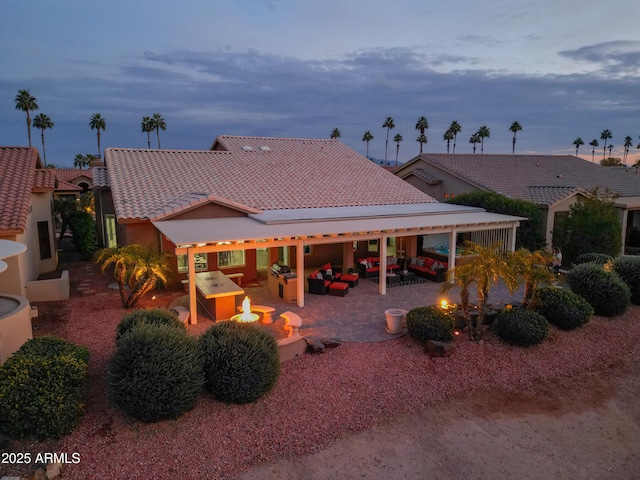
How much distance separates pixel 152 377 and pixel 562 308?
1168 cm

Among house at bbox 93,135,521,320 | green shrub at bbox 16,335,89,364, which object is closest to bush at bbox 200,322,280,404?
green shrub at bbox 16,335,89,364

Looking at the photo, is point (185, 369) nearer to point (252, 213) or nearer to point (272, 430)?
point (272, 430)

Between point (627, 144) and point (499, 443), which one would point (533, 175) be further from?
point (627, 144)

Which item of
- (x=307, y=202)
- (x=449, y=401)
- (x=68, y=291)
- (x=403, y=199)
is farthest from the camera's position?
(x=403, y=199)

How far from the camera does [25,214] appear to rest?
14.2m

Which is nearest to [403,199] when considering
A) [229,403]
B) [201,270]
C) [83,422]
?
[201,270]

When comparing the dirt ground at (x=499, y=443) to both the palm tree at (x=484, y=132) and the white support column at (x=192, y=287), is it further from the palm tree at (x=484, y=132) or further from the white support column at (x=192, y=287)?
the palm tree at (x=484, y=132)

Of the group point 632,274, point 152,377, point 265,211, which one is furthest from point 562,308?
point 265,211

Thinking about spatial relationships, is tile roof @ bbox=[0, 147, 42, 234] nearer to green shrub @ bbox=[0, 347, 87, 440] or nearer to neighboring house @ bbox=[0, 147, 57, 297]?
neighboring house @ bbox=[0, 147, 57, 297]

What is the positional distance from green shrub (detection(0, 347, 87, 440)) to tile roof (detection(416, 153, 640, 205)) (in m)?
23.4

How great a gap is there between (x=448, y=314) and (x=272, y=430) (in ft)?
21.3

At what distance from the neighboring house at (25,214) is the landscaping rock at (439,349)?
41.9ft

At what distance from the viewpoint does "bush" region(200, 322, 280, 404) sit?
813 cm

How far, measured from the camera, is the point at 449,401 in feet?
30.0
